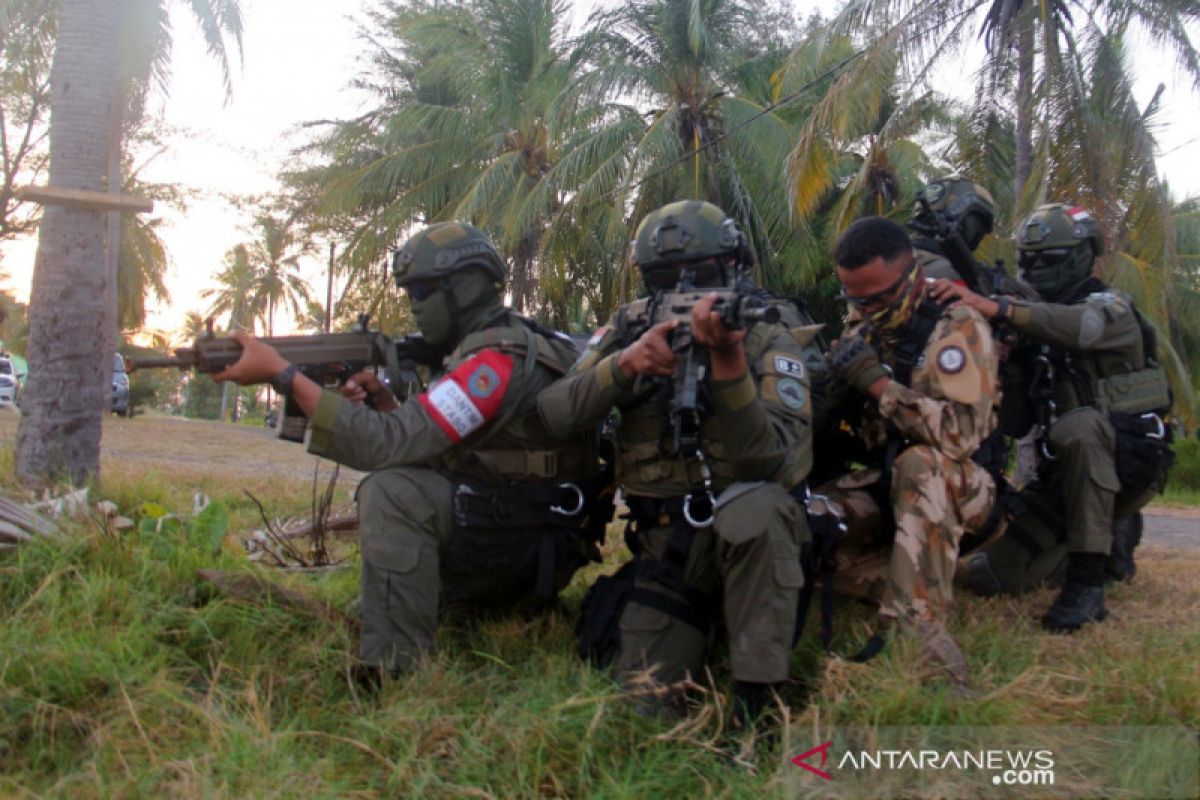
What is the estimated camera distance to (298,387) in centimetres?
303

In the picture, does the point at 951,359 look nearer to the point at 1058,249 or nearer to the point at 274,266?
the point at 1058,249

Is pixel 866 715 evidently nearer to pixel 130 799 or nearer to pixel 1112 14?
pixel 130 799

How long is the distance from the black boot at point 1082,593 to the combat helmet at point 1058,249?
1119 millimetres

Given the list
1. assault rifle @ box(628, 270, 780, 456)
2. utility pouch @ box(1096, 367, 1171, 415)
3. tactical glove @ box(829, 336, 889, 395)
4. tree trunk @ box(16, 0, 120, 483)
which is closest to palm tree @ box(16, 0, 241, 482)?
tree trunk @ box(16, 0, 120, 483)

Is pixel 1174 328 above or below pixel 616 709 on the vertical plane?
above

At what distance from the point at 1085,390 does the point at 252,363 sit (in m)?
3.07

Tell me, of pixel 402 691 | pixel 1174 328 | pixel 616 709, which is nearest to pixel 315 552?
pixel 402 691

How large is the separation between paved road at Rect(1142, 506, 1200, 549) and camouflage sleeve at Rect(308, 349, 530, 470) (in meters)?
6.18

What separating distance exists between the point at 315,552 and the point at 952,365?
2.70 metres

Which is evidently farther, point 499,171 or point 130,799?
point 499,171

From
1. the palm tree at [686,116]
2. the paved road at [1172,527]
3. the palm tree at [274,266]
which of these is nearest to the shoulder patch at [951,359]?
the paved road at [1172,527]

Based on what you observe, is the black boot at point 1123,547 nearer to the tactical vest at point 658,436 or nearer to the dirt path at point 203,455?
the tactical vest at point 658,436

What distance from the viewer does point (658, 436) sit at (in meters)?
3.09

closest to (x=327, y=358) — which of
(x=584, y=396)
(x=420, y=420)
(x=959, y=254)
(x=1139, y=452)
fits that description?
(x=420, y=420)
